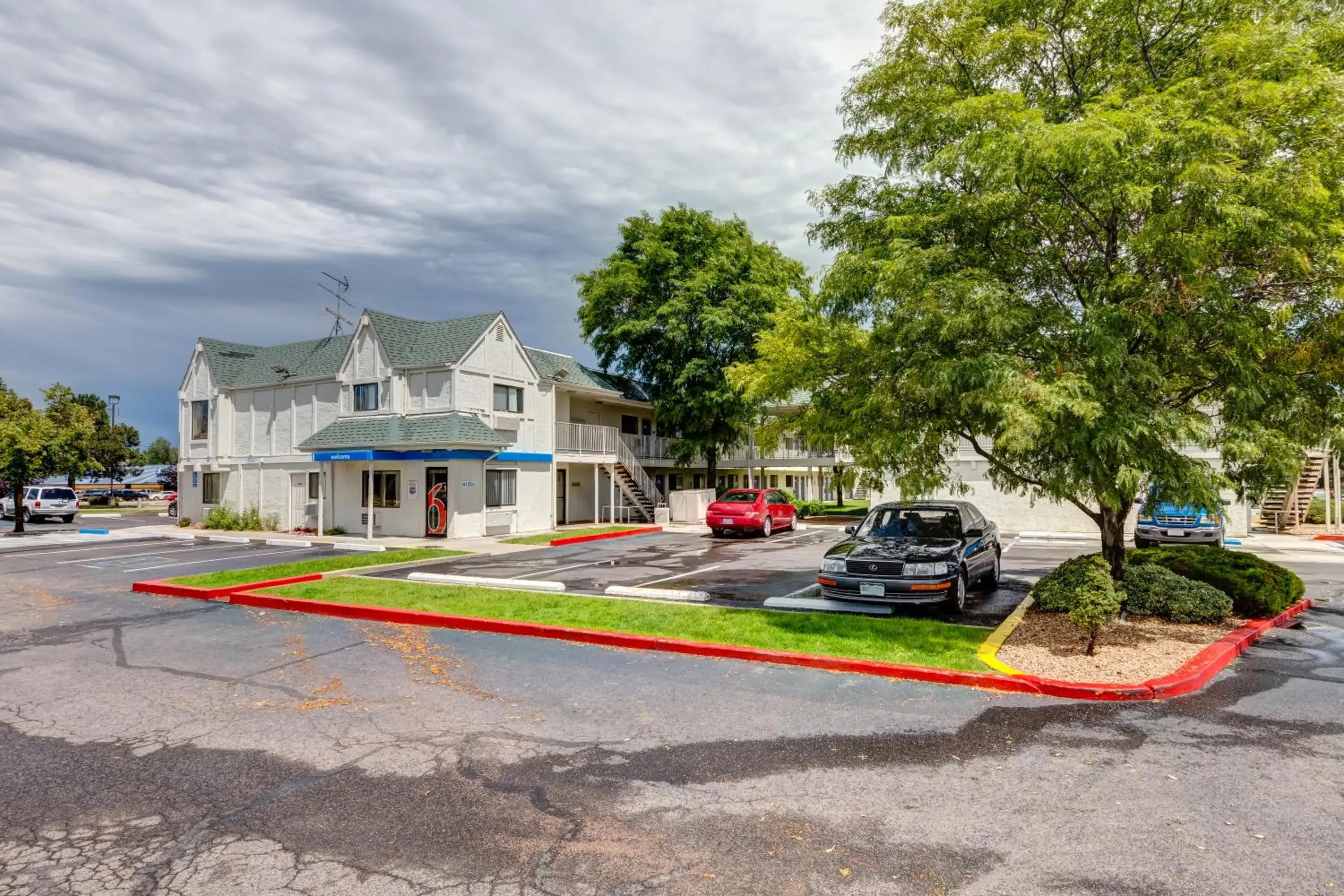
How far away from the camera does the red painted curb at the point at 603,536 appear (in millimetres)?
23859

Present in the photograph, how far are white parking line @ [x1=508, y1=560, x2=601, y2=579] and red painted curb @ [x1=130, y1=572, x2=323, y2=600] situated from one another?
12.6 ft

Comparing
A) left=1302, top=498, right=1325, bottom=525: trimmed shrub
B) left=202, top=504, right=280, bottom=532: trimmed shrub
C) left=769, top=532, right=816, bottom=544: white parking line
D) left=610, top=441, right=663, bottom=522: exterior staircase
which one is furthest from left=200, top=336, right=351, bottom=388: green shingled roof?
left=1302, top=498, right=1325, bottom=525: trimmed shrub

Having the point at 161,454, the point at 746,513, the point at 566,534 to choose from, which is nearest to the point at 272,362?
the point at 566,534

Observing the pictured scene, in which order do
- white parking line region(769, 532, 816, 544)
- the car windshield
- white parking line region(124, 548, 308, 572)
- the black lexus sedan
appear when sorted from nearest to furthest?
the black lexus sedan → the car windshield → white parking line region(124, 548, 308, 572) → white parking line region(769, 532, 816, 544)

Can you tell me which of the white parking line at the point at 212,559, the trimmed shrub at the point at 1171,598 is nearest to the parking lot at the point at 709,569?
the trimmed shrub at the point at 1171,598

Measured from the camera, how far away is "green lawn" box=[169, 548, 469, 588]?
47.9 ft

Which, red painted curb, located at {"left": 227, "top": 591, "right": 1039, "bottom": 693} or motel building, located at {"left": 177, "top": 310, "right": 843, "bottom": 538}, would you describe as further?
motel building, located at {"left": 177, "top": 310, "right": 843, "bottom": 538}

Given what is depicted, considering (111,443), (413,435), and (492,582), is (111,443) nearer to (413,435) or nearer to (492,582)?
(413,435)

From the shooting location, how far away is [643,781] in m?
5.25

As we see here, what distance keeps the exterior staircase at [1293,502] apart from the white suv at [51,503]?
1981 inches

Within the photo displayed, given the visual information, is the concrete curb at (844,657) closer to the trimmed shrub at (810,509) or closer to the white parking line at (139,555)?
the white parking line at (139,555)

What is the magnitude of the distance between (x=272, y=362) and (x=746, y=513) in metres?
20.5

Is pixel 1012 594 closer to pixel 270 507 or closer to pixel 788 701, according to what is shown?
pixel 788 701

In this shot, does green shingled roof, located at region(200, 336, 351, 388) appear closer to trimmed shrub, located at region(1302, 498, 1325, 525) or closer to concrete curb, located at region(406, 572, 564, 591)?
concrete curb, located at region(406, 572, 564, 591)
